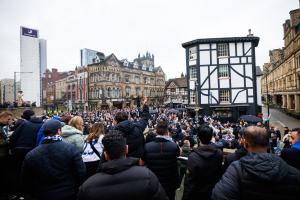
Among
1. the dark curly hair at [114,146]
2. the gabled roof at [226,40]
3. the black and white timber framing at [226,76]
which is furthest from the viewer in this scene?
the black and white timber framing at [226,76]

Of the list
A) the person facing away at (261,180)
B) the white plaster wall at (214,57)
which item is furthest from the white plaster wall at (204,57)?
the person facing away at (261,180)

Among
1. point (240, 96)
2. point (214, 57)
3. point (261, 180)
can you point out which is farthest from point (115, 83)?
point (261, 180)

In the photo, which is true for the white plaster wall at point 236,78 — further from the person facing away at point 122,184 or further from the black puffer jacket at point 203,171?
the person facing away at point 122,184

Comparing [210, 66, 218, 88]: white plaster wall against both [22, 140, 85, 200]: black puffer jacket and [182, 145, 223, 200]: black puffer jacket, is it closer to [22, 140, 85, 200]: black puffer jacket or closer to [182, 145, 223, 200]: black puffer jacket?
[182, 145, 223, 200]: black puffer jacket

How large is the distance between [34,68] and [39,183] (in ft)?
137

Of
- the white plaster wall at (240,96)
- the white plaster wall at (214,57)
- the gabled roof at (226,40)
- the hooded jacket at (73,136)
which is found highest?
the gabled roof at (226,40)

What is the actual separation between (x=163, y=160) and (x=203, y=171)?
0.77m

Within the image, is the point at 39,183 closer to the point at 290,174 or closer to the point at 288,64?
the point at 290,174

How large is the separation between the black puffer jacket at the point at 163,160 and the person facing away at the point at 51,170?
1.21 m

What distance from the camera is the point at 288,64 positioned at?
4006cm

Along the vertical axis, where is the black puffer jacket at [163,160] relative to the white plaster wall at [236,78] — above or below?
below

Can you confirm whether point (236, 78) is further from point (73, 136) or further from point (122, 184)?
point (122, 184)

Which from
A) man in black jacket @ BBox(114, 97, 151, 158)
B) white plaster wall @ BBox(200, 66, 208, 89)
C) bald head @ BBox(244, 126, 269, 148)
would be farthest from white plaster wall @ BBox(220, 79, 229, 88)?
bald head @ BBox(244, 126, 269, 148)

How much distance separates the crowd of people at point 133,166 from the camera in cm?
214
